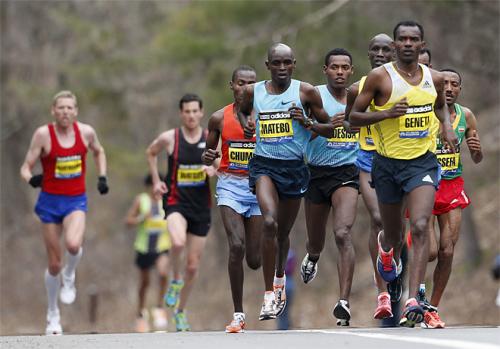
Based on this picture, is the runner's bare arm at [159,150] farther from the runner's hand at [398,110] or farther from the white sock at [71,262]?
the runner's hand at [398,110]

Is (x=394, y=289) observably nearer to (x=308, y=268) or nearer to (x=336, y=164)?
(x=308, y=268)

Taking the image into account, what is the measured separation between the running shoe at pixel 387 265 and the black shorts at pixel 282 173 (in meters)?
0.98

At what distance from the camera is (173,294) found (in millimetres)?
16844

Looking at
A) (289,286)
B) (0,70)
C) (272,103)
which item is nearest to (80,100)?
(0,70)

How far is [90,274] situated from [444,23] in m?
15.6

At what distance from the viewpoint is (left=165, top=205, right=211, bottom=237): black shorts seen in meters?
16.3

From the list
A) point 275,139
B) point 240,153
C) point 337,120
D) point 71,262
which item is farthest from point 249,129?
point 71,262

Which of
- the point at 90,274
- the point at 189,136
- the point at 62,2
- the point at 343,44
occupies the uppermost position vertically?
the point at 62,2

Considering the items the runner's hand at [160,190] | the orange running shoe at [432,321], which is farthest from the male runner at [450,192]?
the runner's hand at [160,190]

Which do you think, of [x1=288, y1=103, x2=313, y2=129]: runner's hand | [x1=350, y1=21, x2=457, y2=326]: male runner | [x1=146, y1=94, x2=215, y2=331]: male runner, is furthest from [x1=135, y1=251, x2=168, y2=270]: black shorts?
[x1=350, y1=21, x2=457, y2=326]: male runner

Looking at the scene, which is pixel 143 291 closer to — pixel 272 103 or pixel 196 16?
pixel 272 103

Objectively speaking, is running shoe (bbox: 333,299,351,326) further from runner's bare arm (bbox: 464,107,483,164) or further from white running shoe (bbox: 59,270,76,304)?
white running shoe (bbox: 59,270,76,304)

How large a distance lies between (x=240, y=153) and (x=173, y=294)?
3.75 m

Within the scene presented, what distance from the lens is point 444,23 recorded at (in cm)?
3100
